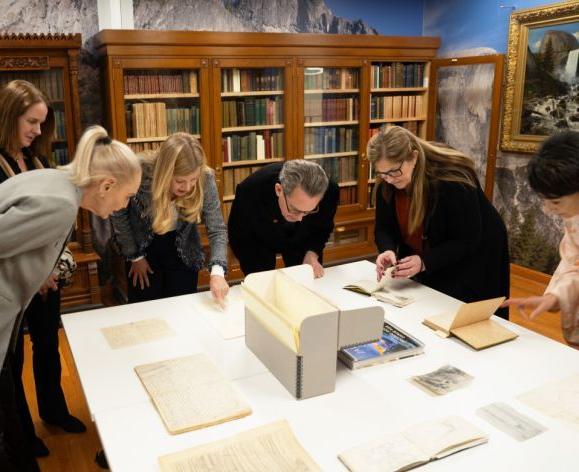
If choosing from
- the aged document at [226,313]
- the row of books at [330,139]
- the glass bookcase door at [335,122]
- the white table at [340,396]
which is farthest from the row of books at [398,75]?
the white table at [340,396]

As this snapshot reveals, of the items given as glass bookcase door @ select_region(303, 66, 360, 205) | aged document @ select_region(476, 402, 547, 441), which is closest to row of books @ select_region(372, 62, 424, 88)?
glass bookcase door @ select_region(303, 66, 360, 205)

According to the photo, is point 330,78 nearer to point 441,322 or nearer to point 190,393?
point 441,322

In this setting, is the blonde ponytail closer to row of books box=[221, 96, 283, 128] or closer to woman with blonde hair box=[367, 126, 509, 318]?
woman with blonde hair box=[367, 126, 509, 318]

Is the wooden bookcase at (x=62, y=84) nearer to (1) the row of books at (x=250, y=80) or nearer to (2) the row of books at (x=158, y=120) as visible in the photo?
(2) the row of books at (x=158, y=120)

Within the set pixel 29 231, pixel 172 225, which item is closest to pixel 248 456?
pixel 29 231

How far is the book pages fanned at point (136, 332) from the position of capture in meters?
1.86

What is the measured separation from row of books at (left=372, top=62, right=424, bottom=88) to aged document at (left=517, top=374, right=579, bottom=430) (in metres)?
3.96

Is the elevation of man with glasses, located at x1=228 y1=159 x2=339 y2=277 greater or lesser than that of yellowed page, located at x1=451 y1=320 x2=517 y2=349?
greater

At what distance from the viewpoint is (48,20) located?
406 cm

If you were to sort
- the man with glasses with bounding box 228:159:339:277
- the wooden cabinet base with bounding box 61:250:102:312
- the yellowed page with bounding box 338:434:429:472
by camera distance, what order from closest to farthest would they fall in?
1. the yellowed page with bounding box 338:434:429:472
2. the man with glasses with bounding box 228:159:339:277
3. the wooden cabinet base with bounding box 61:250:102:312

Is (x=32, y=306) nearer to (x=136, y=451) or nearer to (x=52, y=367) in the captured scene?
(x=52, y=367)

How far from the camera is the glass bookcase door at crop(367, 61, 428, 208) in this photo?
16.8 ft

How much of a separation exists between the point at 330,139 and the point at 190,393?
3857 mm

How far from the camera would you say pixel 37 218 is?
4.53 feet
